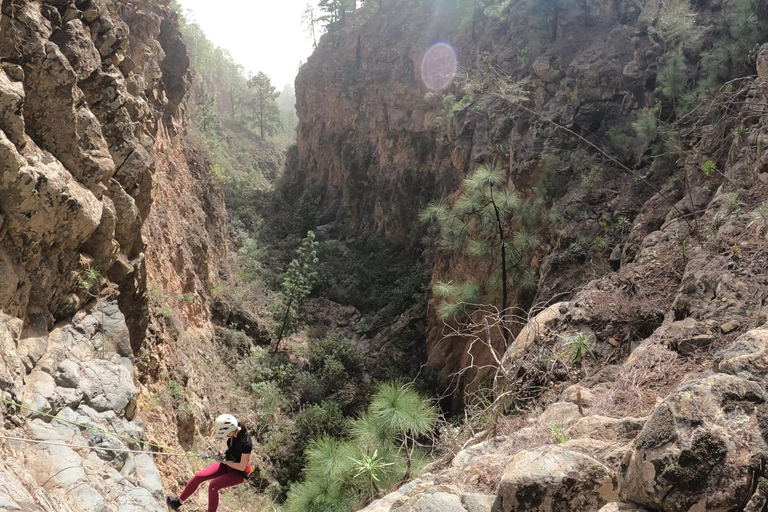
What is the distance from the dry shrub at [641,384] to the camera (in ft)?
13.2

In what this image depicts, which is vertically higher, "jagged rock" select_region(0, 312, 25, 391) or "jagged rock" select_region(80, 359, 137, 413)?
"jagged rock" select_region(0, 312, 25, 391)

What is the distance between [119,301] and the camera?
720 cm

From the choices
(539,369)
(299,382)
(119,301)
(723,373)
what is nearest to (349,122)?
(299,382)

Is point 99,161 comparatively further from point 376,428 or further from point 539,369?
point 539,369

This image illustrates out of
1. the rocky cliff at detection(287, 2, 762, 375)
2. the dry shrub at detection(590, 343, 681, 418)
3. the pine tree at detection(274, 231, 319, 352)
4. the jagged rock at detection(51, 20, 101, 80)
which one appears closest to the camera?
the dry shrub at detection(590, 343, 681, 418)

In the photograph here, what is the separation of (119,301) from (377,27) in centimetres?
2611

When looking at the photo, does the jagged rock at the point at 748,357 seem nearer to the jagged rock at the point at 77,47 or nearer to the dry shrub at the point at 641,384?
the dry shrub at the point at 641,384

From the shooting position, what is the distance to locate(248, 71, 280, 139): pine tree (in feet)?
132

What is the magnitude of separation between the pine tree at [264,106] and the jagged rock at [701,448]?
4192 cm

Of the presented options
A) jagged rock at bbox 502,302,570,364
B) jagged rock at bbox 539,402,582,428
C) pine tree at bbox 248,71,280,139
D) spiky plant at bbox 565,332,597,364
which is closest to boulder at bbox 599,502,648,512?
jagged rock at bbox 539,402,582,428

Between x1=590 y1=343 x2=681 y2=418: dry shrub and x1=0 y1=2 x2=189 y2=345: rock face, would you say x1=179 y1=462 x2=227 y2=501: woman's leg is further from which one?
x1=590 y1=343 x2=681 y2=418: dry shrub

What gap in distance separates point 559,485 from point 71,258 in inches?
240

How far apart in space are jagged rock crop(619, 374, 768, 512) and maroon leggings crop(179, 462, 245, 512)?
4122 mm

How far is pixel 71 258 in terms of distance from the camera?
6.04 metres
